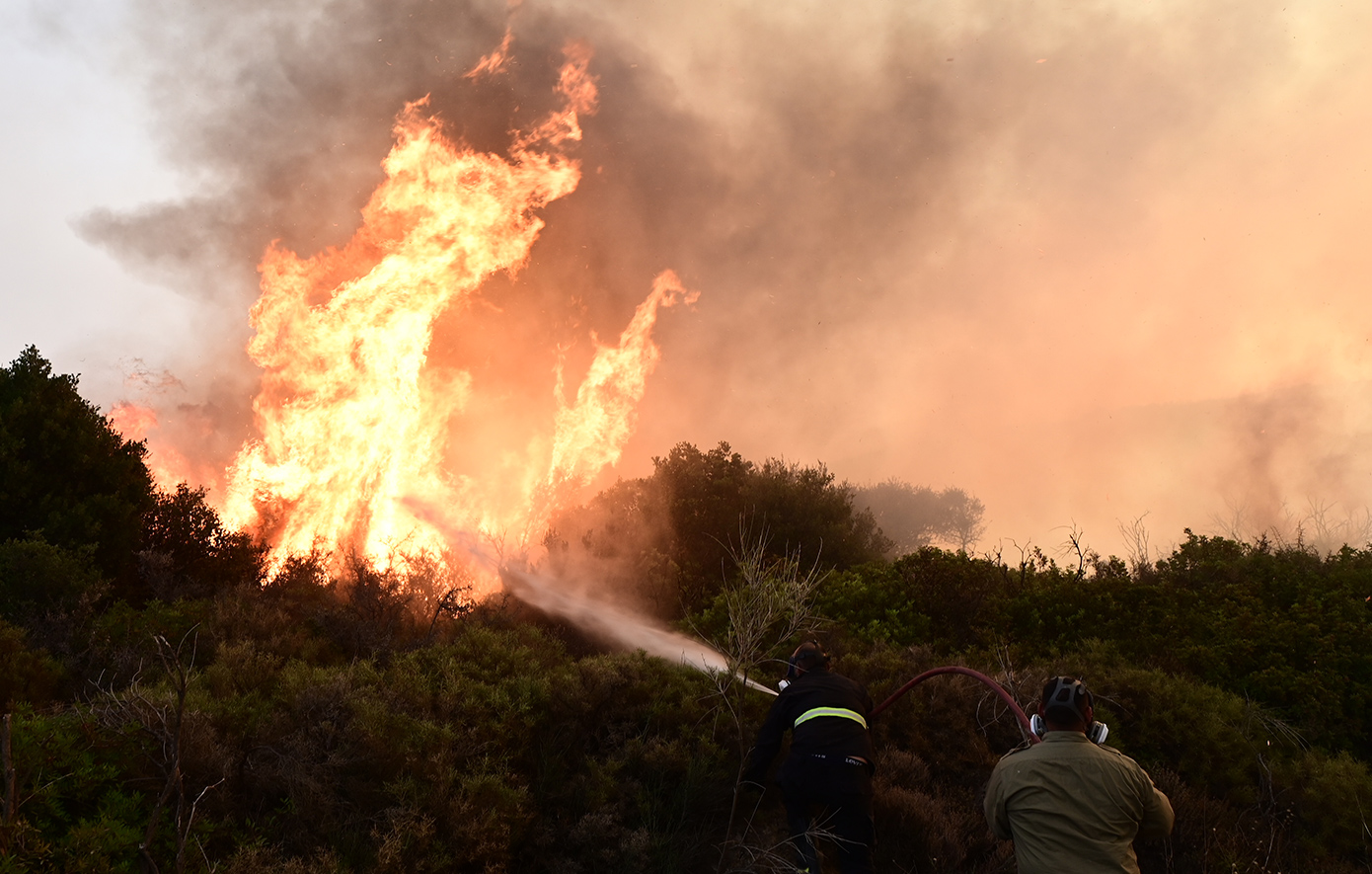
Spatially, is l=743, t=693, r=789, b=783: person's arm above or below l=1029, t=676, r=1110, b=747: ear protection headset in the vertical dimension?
below

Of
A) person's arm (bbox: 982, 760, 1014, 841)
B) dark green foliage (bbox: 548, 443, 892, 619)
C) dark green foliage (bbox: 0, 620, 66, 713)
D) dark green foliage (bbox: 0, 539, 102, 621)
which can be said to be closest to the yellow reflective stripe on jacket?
person's arm (bbox: 982, 760, 1014, 841)

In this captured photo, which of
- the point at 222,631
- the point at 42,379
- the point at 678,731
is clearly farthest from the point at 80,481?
the point at 678,731

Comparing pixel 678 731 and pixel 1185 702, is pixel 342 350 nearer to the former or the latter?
pixel 678 731

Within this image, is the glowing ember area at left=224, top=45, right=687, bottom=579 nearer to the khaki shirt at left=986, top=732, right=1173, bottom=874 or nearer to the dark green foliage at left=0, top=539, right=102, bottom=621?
the dark green foliage at left=0, top=539, right=102, bottom=621

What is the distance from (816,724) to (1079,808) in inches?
92.9

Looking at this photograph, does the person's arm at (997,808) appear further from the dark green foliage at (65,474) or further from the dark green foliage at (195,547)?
the dark green foliage at (65,474)

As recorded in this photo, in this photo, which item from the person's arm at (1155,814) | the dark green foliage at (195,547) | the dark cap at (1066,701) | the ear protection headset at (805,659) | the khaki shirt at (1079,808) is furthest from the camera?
the dark green foliage at (195,547)

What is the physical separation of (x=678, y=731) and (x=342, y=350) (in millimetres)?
13332

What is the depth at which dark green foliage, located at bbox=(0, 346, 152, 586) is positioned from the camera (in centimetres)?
1210

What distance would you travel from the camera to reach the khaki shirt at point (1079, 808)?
422cm

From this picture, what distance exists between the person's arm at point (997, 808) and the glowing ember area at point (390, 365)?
504 inches

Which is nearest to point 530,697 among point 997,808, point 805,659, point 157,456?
point 805,659

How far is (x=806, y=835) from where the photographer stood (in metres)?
6.07

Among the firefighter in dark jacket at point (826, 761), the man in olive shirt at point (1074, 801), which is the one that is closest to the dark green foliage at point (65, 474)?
the firefighter in dark jacket at point (826, 761)
